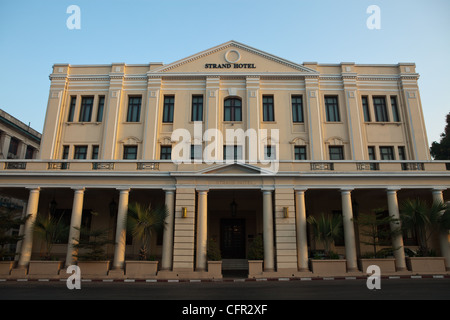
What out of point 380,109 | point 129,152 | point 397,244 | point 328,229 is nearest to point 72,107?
point 129,152

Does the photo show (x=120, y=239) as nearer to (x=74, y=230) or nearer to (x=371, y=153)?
(x=74, y=230)

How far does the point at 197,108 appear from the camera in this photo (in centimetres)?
2442

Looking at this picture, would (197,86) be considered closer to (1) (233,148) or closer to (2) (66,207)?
(1) (233,148)

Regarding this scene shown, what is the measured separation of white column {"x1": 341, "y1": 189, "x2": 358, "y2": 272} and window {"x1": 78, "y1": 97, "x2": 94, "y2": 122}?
62.7 feet

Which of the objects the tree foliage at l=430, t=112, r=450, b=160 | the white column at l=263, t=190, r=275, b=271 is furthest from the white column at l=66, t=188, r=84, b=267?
the tree foliage at l=430, t=112, r=450, b=160

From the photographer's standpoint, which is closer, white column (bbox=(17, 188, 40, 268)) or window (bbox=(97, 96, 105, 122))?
white column (bbox=(17, 188, 40, 268))

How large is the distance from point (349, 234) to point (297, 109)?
10460mm

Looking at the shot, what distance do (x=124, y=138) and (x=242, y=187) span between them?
1054 centimetres

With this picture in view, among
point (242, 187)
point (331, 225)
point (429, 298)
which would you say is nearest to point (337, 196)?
point (331, 225)

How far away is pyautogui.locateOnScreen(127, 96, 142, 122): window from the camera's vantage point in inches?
965

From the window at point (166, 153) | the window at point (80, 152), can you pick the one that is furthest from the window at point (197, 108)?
the window at point (80, 152)

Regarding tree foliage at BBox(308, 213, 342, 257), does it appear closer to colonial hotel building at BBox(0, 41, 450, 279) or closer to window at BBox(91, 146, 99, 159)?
colonial hotel building at BBox(0, 41, 450, 279)

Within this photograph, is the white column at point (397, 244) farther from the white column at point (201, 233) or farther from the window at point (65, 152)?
the window at point (65, 152)
